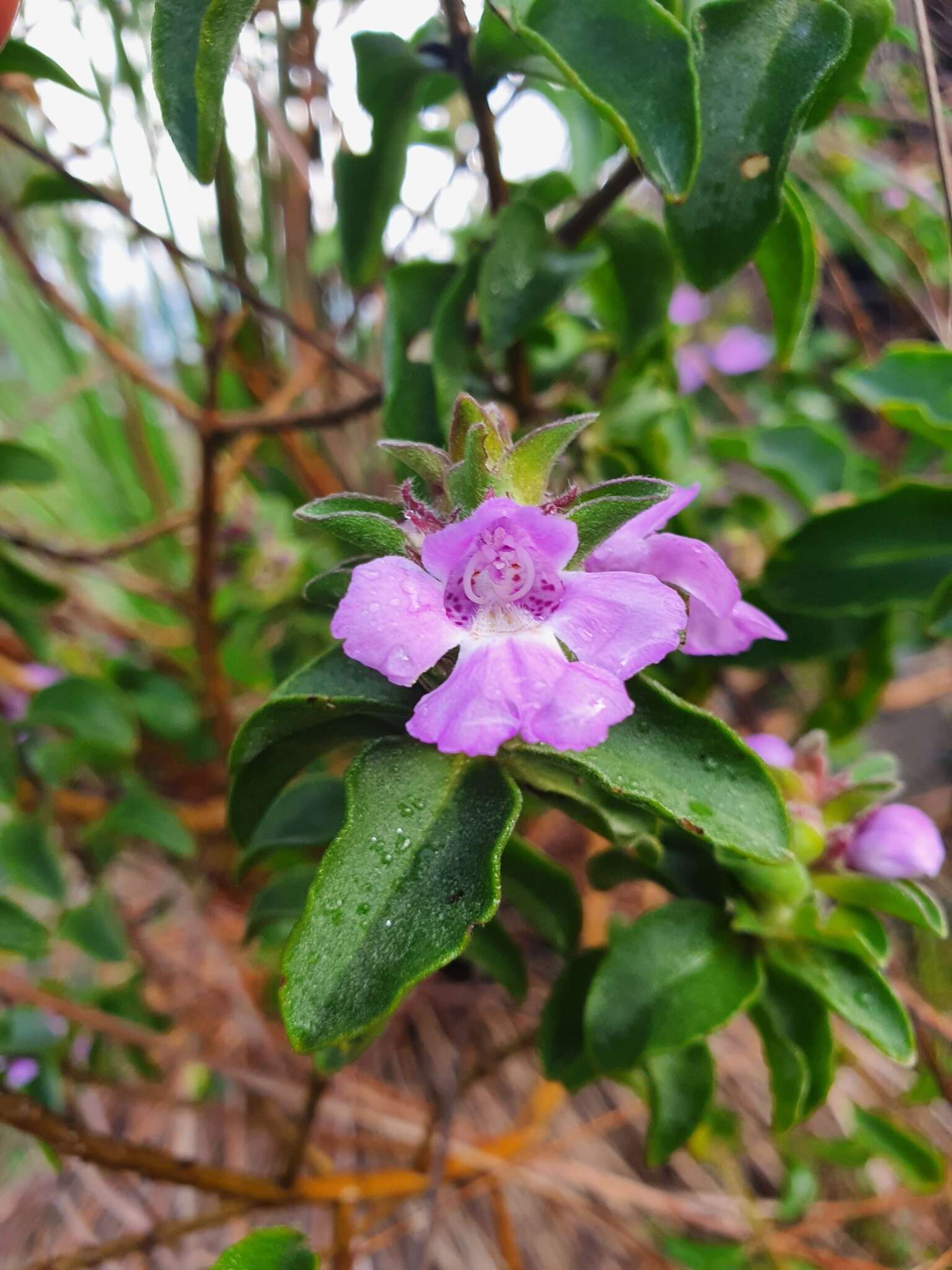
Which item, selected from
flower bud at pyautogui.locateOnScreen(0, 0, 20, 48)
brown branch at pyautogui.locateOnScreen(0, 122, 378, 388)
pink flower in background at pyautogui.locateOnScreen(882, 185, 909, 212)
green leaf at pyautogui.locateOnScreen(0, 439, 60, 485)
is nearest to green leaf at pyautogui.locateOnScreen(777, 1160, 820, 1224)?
brown branch at pyautogui.locateOnScreen(0, 122, 378, 388)

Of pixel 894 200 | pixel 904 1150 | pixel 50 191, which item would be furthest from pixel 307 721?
pixel 894 200

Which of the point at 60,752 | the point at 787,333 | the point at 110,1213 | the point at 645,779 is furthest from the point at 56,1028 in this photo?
the point at 787,333

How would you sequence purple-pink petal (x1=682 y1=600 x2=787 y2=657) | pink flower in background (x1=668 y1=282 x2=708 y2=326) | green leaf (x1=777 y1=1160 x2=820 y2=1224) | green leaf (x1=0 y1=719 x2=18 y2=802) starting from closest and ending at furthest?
purple-pink petal (x1=682 y1=600 x2=787 y2=657) < green leaf (x1=0 y1=719 x2=18 y2=802) < green leaf (x1=777 y1=1160 x2=820 y2=1224) < pink flower in background (x1=668 y1=282 x2=708 y2=326)

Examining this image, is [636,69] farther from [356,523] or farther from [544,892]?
[544,892]

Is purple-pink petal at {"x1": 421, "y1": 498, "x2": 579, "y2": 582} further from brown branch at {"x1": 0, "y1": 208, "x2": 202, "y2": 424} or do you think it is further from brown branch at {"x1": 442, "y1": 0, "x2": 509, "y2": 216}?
brown branch at {"x1": 0, "y1": 208, "x2": 202, "y2": 424}

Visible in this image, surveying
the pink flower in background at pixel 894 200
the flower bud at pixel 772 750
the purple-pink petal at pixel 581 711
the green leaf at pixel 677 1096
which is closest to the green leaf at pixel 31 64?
the purple-pink petal at pixel 581 711

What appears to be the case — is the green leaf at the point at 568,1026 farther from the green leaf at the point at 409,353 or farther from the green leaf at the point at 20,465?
the green leaf at the point at 20,465

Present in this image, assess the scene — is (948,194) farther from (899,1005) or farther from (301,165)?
(301,165)
